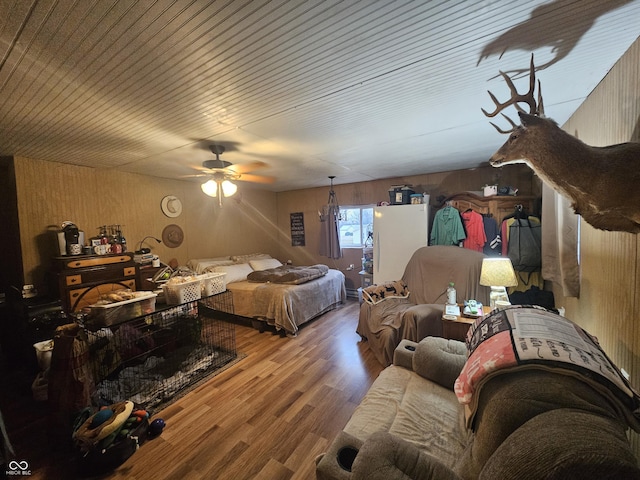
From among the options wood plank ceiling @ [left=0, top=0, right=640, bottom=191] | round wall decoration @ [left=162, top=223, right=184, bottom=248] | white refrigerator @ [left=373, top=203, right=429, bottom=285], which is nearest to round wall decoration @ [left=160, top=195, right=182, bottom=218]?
round wall decoration @ [left=162, top=223, right=184, bottom=248]

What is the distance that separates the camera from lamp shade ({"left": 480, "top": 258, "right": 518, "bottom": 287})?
200 cm

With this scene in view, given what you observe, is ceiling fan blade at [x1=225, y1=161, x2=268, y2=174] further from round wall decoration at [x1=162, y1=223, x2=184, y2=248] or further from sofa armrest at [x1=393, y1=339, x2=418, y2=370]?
sofa armrest at [x1=393, y1=339, x2=418, y2=370]

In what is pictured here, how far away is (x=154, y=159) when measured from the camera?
287 centimetres

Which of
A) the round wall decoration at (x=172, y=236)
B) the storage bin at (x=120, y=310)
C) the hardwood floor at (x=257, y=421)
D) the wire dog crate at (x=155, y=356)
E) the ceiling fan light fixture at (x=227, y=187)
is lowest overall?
the hardwood floor at (x=257, y=421)

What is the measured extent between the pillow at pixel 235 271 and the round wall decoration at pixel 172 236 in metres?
0.84

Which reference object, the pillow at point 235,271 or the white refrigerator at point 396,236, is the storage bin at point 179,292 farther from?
the white refrigerator at point 396,236

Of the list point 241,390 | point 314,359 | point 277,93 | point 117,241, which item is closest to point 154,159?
point 117,241

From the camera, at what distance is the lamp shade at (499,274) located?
78.7 inches

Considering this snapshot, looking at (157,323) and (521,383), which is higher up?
(521,383)

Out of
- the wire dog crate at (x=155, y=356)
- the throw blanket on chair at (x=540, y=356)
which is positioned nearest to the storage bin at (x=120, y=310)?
the wire dog crate at (x=155, y=356)

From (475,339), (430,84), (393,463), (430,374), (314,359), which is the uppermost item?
(430,84)

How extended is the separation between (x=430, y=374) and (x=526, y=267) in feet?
7.19

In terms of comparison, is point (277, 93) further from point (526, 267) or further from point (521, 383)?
point (526, 267)

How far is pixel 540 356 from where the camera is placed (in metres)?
0.74
